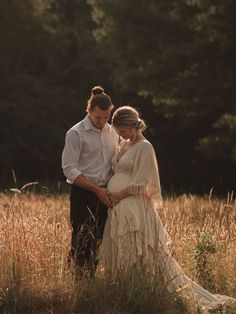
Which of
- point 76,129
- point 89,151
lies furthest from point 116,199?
point 76,129

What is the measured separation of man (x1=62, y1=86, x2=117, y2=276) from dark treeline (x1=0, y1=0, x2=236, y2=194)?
1567 cm

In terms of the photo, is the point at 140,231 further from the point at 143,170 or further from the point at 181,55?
the point at 181,55

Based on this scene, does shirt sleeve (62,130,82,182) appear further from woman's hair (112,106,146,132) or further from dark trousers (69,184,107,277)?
woman's hair (112,106,146,132)

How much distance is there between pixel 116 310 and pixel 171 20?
20.5 m

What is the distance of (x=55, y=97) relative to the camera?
116 ft

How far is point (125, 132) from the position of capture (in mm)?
7703

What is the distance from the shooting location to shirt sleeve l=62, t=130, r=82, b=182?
7.79 m

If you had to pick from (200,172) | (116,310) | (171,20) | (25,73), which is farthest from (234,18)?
(116,310)

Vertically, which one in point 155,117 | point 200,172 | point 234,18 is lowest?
point 200,172

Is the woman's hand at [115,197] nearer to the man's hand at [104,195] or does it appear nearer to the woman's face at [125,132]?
the man's hand at [104,195]

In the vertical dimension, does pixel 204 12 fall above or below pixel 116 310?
above

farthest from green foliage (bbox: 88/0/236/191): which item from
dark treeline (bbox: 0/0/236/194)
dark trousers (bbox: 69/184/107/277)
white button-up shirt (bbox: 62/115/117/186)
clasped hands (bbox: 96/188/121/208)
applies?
clasped hands (bbox: 96/188/121/208)

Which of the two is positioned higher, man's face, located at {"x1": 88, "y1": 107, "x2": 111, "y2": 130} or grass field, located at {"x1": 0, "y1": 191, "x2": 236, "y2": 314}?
man's face, located at {"x1": 88, "y1": 107, "x2": 111, "y2": 130}

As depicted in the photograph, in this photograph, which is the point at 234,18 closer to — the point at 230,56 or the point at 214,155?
the point at 230,56
